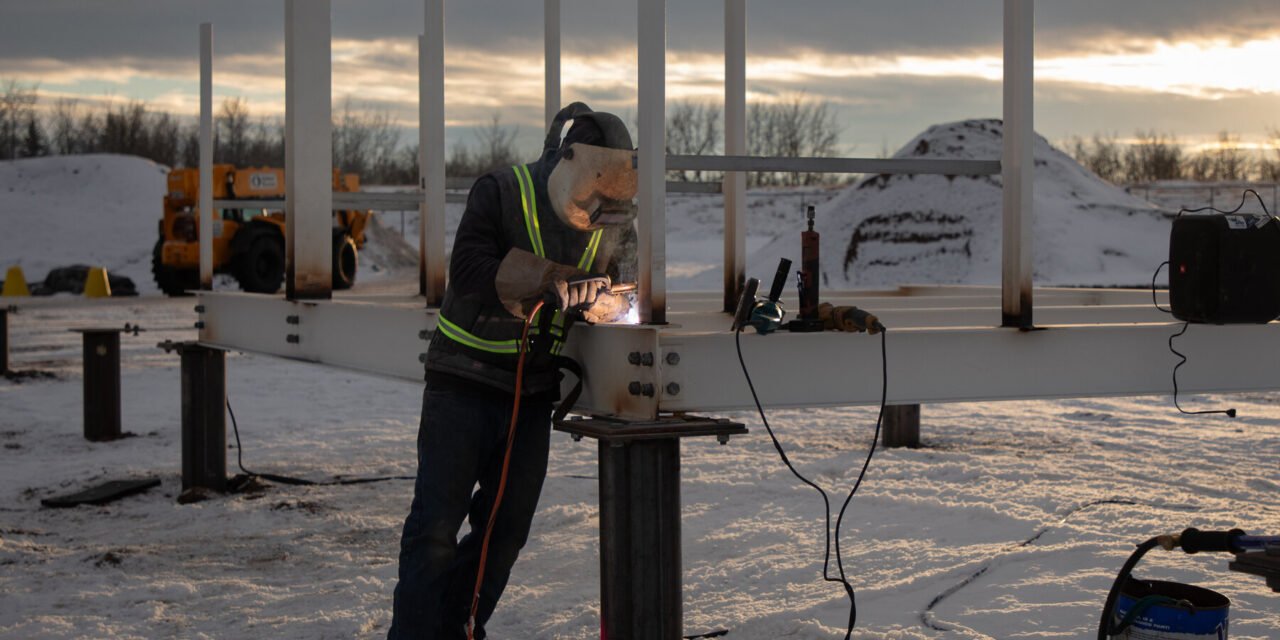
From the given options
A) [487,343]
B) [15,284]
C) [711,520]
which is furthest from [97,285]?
[487,343]

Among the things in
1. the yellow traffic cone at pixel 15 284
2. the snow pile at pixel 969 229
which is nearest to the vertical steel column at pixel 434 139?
the snow pile at pixel 969 229

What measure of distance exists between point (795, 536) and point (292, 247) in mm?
3060

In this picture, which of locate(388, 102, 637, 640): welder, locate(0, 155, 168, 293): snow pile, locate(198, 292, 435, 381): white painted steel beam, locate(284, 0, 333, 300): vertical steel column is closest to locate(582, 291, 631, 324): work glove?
locate(388, 102, 637, 640): welder

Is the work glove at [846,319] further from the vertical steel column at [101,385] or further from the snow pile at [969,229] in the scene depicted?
the snow pile at [969,229]

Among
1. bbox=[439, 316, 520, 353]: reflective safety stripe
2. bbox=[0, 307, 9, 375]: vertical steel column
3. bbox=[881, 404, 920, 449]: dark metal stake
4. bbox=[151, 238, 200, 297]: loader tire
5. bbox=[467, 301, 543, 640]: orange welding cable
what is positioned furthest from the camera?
bbox=[151, 238, 200, 297]: loader tire

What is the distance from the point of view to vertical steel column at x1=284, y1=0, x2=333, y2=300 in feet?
22.1

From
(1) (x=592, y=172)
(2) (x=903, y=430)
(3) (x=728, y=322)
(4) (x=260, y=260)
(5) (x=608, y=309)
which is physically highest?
(1) (x=592, y=172)

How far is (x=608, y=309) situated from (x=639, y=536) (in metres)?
0.78

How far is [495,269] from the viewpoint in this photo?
435cm

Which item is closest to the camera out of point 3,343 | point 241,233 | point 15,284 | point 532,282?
point 532,282

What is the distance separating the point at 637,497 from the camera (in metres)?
4.16

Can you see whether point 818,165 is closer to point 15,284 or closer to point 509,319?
point 509,319

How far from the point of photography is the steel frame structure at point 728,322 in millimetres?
4242

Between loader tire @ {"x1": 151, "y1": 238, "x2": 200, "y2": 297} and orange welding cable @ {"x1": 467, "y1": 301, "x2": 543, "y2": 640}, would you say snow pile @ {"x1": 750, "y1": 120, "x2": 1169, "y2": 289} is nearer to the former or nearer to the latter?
loader tire @ {"x1": 151, "y1": 238, "x2": 200, "y2": 297}
